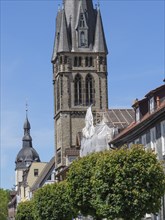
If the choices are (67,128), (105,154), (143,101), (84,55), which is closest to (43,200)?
(143,101)

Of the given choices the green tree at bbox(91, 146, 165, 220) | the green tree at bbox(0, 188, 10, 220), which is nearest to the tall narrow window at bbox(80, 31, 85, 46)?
the green tree at bbox(0, 188, 10, 220)

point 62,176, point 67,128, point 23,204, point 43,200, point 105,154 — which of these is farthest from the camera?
point 67,128

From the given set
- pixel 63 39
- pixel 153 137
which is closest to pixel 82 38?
pixel 63 39

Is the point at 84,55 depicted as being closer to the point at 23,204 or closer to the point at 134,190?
the point at 23,204

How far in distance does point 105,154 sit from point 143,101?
14617 mm

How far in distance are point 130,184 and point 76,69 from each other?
83168 mm

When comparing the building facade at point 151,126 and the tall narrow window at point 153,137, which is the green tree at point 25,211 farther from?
the tall narrow window at point 153,137

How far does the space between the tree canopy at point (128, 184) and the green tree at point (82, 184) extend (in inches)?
269

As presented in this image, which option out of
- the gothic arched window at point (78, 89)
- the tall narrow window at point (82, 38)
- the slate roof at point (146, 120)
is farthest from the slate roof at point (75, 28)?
the slate roof at point (146, 120)

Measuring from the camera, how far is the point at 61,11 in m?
130

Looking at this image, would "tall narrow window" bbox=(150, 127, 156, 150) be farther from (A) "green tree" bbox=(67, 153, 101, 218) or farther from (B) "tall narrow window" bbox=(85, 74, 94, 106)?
(B) "tall narrow window" bbox=(85, 74, 94, 106)

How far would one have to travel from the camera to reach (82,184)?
54719mm

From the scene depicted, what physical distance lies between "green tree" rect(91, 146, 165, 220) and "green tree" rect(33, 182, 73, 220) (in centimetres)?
2359

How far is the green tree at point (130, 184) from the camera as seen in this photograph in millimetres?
44469
